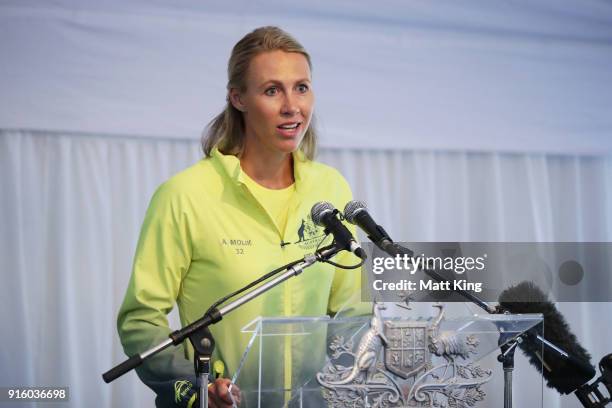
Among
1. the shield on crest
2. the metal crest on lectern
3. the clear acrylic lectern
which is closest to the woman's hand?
the clear acrylic lectern

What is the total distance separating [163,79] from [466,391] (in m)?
2.26

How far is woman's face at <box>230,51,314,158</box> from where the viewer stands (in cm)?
266

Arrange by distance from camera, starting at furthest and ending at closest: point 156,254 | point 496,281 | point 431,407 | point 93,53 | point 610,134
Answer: point 610,134
point 496,281
point 93,53
point 156,254
point 431,407

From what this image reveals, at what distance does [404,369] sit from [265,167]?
3.36 feet

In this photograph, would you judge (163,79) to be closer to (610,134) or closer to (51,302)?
(51,302)

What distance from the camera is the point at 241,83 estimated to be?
2.75 metres

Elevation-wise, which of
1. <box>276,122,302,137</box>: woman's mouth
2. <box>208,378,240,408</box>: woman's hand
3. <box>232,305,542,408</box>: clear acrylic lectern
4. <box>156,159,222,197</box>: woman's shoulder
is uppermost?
<box>276,122,302,137</box>: woman's mouth

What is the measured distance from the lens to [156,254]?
258cm

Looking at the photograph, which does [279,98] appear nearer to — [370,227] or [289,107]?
[289,107]

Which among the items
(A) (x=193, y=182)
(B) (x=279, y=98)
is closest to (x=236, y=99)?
(B) (x=279, y=98)

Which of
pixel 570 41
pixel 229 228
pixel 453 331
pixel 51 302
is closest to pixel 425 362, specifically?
pixel 453 331

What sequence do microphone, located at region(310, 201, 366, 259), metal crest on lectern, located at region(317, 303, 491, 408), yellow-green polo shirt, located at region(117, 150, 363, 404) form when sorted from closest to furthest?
1. metal crest on lectern, located at region(317, 303, 491, 408)
2. microphone, located at region(310, 201, 366, 259)
3. yellow-green polo shirt, located at region(117, 150, 363, 404)

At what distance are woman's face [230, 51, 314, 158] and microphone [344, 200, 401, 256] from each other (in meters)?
0.60

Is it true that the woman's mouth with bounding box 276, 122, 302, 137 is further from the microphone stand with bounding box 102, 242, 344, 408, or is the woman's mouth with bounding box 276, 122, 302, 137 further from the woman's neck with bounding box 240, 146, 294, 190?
the microphone stand with bounding box 102, 242, 344, 408
